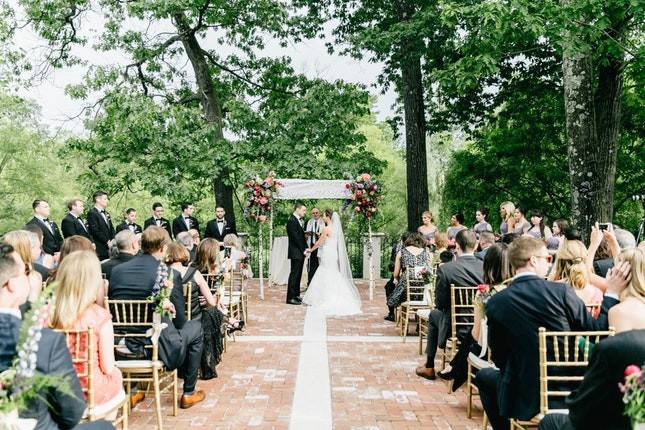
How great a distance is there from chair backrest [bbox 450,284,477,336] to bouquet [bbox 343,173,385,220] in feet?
22.2

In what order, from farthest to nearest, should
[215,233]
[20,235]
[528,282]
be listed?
[215,233] < [20,235] < [528,282]

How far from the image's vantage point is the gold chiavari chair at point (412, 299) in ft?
27.7

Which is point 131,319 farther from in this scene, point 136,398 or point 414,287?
Answer: point 414,287

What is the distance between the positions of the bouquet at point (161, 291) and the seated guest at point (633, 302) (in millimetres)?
3292

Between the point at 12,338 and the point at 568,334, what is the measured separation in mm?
2992

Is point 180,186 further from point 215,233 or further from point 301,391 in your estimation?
point 301,391

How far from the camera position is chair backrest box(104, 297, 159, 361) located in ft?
16.6

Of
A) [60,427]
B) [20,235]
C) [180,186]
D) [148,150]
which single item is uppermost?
[148,150]

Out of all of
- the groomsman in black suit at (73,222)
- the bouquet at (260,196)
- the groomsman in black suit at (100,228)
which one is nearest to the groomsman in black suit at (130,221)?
the groomsman in black suit at (100,228)

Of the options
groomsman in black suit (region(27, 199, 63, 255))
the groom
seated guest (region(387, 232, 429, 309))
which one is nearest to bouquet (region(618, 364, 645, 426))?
seated guest (region(387, 232, 429, 309))

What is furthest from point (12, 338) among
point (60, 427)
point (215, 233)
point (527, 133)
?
point (527, 133)

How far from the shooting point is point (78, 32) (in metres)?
17.7

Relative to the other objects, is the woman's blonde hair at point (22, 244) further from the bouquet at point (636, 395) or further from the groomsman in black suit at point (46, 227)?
the groomsman in black suit at point (46, 227)

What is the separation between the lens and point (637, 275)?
3.28 meters
